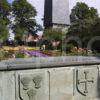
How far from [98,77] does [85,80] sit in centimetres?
36

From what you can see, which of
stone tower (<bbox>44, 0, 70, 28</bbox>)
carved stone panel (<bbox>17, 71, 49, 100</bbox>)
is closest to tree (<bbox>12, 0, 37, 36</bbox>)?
stone tower (<bbox>44, 0, 70, 28</bbox>)

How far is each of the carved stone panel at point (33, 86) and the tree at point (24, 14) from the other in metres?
26.1

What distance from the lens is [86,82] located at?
18.1 feet

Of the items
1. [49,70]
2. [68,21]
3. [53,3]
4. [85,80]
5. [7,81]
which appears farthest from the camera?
[53,3]

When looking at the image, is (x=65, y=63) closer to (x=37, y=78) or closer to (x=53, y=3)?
(x=37, y=78)

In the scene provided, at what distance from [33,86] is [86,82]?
3.70ft

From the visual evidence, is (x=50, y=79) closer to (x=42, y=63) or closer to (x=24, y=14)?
(x=42, y=63)

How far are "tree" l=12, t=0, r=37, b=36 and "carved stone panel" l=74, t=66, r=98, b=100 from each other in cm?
2552

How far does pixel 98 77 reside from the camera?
5.74 metres

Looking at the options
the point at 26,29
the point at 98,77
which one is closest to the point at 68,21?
the point at 26,29

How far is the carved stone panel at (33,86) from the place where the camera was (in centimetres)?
472

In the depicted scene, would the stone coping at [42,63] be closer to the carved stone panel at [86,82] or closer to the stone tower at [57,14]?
the carved stone panel at [86,82]

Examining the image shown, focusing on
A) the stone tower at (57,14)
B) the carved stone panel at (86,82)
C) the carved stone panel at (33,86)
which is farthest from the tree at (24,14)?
the carved stone panel at (33,86)

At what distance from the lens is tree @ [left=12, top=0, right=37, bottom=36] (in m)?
31.6
